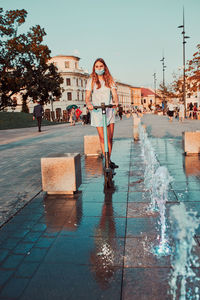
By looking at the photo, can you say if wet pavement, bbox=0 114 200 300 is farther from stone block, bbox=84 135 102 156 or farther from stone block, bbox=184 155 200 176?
stone block, bbox=84 135 102 156

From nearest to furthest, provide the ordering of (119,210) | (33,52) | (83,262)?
(83,262) < (119,210) < (33,52)

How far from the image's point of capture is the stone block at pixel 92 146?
28.0 feet

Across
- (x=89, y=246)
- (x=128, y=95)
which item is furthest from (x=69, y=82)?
(x=89, y=246)

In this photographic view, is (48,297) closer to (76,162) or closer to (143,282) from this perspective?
(143,282)

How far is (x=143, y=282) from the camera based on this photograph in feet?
7.38

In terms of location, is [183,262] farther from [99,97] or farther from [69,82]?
[69,82]

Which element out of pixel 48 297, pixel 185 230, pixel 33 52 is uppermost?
pixel 33 52

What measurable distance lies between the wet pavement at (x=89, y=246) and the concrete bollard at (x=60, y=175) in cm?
15

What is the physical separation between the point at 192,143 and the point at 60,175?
4423 millimetres

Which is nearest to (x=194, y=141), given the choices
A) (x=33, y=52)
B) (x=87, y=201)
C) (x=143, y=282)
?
(x=87, y=201)

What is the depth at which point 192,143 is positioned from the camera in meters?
7.94

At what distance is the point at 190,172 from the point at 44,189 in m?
2.81

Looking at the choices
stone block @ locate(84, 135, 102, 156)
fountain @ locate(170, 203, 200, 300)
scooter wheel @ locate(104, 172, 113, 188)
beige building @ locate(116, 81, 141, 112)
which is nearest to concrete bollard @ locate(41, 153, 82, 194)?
scooter wheel @ locate(104, 172, 113, 188)

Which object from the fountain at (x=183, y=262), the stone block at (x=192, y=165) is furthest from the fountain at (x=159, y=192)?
the stone block at (x=192, y=165)
